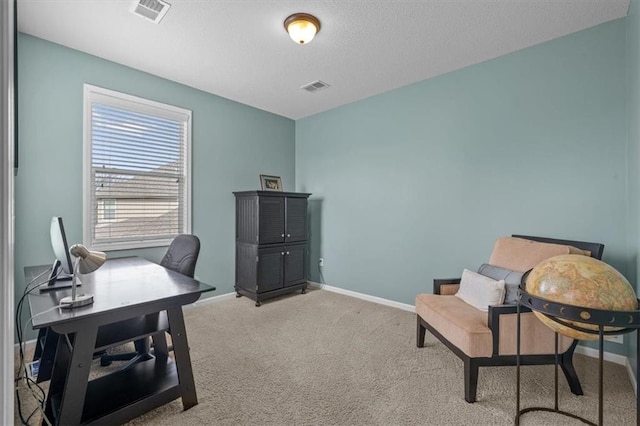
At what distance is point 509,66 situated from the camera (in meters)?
2.74

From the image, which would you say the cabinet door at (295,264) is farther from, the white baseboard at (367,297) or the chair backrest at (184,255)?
the chair backrest at (184,255)

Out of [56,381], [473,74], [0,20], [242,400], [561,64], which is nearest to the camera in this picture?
[0,20]

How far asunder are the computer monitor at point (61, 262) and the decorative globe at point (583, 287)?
242cm

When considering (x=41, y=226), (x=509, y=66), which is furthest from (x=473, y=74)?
A: (x=41, y=226)

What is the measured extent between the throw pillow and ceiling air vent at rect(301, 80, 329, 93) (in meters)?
2.50

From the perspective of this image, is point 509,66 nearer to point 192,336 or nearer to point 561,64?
point 561,64

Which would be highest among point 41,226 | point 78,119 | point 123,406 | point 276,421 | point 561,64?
point 561,64

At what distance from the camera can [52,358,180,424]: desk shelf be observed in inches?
60.7

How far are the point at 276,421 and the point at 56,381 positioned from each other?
1.29 metres

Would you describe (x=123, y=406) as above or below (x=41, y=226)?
below

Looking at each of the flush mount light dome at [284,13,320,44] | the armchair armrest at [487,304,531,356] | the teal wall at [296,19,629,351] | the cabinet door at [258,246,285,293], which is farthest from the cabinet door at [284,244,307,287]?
the armchair armrest at [487,304,531,356]

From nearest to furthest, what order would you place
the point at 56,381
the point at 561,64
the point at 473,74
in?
1. the point at 56,381
2. the point at 561,64
3. the point at 473,74

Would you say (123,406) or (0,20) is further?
(123,406)

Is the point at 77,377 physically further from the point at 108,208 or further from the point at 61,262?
the point at 108,208
